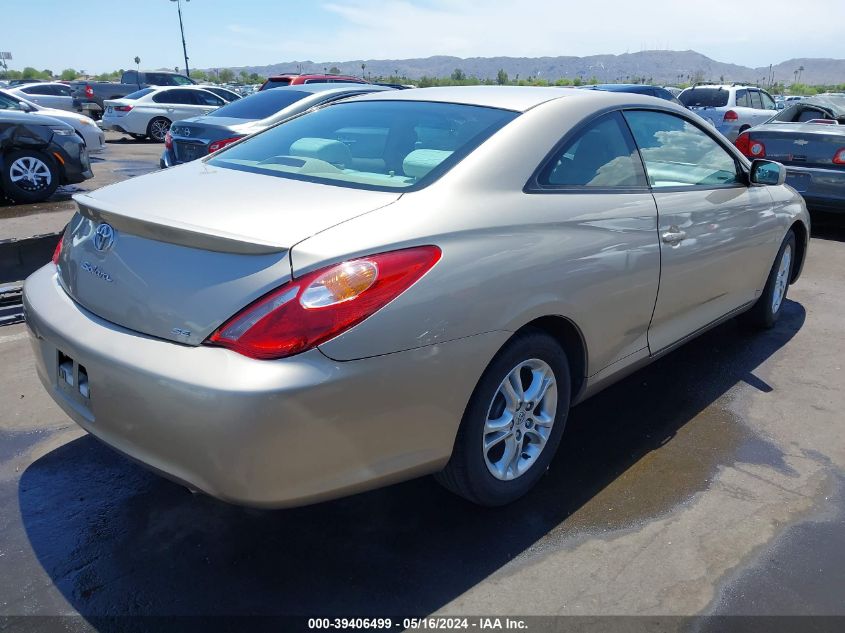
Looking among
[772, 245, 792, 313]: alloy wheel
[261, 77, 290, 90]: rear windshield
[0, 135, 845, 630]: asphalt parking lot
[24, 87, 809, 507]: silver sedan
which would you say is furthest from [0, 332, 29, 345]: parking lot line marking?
[261, 77, 290, 90]: rear windshield

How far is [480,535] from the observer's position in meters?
2.68

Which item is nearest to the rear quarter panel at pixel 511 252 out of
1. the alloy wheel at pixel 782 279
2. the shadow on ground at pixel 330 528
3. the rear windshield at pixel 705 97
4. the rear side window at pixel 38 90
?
the shadow on ground at pixel 330 528

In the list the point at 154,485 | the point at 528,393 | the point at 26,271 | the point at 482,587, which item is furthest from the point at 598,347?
the point at 26,271

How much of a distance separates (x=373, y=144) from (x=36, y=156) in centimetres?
721

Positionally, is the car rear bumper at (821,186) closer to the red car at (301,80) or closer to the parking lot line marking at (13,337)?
the red car at (301,80)

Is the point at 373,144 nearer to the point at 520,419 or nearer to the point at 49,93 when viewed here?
the point at 520,419

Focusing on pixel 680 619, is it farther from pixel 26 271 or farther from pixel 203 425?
pixel 26 271

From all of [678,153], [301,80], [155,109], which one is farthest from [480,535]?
[155,109]

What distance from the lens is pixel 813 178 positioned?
7.55m

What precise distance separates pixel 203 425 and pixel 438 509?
117cm

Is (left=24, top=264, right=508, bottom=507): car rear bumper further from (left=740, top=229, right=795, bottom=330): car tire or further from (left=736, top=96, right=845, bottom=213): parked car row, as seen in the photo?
(left=736, top=96, right=845, bottom=213): parked car row

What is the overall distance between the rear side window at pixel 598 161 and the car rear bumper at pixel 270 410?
0.85 m

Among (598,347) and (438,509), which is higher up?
(598,347)

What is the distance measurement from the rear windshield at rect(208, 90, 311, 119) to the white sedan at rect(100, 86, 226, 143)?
31.5 ft
